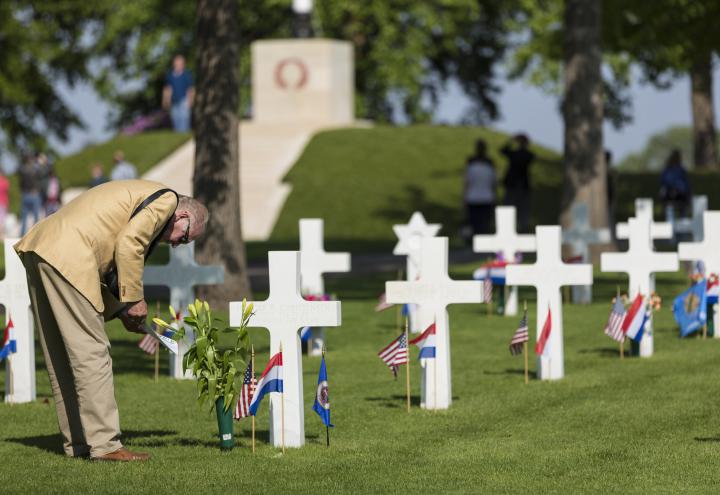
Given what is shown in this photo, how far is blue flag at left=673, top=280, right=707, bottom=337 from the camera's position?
15.0 m

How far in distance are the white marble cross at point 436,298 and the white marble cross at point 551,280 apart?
1427 mm

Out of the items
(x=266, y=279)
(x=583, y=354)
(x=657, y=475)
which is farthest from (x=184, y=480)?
(x=266, y=279)

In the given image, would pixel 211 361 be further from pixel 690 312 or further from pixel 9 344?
pixel 690 312

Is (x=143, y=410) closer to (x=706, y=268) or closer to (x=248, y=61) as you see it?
(x=706, y=268)

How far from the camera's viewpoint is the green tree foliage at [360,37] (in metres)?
53.1

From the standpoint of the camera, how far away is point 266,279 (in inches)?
915

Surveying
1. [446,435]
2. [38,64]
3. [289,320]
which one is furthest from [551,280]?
[38,64]

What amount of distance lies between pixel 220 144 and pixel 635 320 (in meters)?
6.83

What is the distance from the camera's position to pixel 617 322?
1328 centimetres

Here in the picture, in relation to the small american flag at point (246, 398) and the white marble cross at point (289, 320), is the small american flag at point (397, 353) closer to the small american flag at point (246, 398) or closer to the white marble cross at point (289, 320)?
the white marble cross at point (289, 320)

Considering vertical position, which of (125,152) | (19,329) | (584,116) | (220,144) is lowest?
(19,329)

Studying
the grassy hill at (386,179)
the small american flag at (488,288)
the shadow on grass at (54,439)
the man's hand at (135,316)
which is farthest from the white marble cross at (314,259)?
the grassy hill at (386,179)

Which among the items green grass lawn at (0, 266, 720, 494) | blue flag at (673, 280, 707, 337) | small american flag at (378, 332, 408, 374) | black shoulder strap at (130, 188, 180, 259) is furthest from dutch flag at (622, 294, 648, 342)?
black shoulder strap at (130, 188, 180, 259)

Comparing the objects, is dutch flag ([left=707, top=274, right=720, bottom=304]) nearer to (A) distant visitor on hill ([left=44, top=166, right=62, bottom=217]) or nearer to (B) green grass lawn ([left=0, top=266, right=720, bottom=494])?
(B) green grass lawn ([left=0, top=266, right=720, bottom=494])
